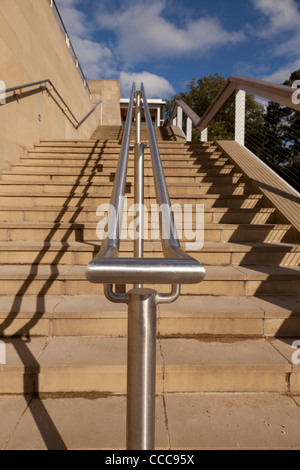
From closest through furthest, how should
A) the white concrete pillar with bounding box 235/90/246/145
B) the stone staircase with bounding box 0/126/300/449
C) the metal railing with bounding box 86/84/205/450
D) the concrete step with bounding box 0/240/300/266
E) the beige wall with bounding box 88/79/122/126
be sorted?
the metal railing with bounding box 86/84/205/450 < the stone staircase with bounding box 0/126/300/449 < the concrete step with bounding box 0/240/300/266 < the white concrete pillar with bounding box 235/90/246/145 < the beige wall with bounding box 88/79/122/126

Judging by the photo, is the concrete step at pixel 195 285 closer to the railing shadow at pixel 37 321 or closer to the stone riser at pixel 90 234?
the railing shadow at pixel 37 321

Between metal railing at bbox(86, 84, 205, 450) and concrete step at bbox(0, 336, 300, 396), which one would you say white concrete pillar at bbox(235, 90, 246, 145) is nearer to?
concrete step at bbox(0, 336, 300, 396)

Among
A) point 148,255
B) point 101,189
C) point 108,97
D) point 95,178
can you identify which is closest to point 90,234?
point 148,255

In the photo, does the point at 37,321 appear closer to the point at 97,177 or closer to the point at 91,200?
the point at 91,200

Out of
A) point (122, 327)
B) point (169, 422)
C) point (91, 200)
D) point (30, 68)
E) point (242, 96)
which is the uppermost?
point (30, 68)

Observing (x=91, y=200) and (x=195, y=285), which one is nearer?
(x=195, y=285)

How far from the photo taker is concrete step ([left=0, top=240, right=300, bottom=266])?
2.28 m

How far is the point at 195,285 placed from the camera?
203cm

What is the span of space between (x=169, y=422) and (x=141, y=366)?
84cm

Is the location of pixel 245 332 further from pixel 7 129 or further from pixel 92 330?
pixel 7 129

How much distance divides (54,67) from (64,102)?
0.80 meters

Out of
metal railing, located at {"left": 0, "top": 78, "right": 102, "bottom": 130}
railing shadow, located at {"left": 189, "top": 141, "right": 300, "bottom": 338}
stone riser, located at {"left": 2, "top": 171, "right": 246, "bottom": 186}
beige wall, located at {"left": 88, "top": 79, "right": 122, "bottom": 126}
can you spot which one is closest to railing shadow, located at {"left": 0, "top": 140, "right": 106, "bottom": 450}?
stone riser, located at {"left": 2, "top": 171, "right": 246, "bottom": 186}

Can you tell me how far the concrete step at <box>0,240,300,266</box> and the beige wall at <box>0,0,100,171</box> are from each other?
1980 mm
